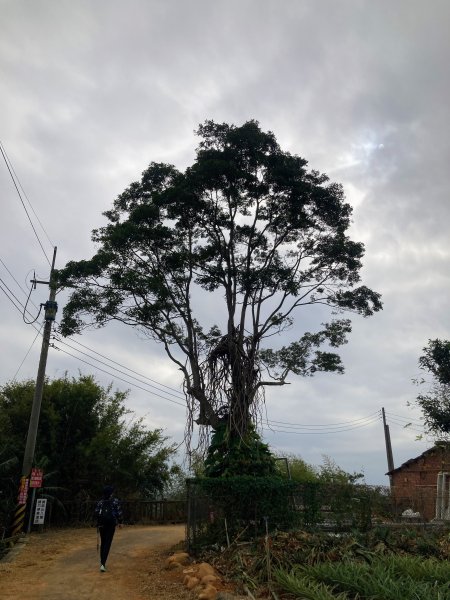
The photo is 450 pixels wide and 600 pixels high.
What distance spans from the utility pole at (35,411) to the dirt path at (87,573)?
1.47 metres

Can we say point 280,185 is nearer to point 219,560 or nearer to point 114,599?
point 219,560

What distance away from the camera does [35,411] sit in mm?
17391

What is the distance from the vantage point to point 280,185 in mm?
16312

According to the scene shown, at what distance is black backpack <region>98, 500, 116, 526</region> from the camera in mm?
10086

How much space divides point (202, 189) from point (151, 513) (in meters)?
13.8

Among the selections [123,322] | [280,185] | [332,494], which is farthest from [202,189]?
[332,494]

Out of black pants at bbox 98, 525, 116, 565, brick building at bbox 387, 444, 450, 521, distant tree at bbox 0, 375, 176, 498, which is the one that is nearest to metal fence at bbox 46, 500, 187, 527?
distant tree at bbox 0, 375, 176, 498

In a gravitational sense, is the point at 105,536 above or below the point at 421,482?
below

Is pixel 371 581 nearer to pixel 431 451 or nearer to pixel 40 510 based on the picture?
pixel 40 510

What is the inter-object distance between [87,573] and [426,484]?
67.8 feet

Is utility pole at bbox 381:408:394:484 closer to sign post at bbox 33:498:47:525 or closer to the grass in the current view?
sign post at bbox 33:498:47:525

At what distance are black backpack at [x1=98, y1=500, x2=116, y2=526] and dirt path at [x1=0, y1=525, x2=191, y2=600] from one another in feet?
3.05

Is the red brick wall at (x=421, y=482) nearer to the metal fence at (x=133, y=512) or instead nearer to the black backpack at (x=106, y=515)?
the metal fence at (x=133, y=512)

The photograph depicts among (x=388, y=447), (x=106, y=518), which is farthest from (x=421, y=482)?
A: (x=106, y=518)
